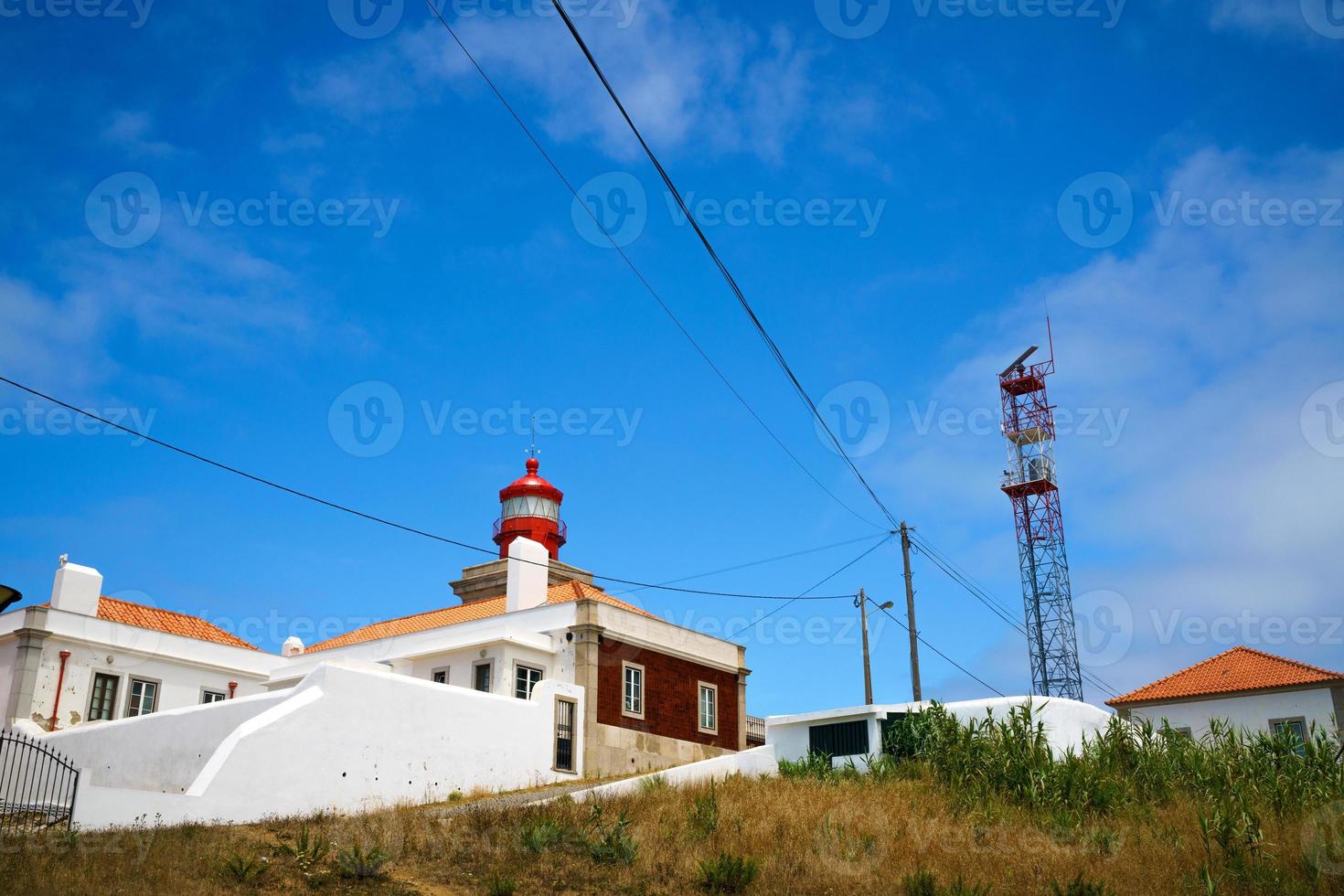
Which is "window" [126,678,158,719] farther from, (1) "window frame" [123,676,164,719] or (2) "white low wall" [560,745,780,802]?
(2) "white low wall" [560,745,780,802]

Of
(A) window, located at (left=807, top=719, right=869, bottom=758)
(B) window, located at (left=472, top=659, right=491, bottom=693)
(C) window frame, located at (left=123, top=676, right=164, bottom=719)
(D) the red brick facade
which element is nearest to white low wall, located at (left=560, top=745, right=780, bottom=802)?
(A) window, located at (left=807, top=719, right=869, bottom=758)

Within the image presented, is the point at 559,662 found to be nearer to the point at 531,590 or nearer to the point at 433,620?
the point at 531,590

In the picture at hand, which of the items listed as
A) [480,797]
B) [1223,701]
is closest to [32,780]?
[480,797]

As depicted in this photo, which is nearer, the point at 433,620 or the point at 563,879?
the point at 563,879

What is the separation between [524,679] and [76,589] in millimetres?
12424

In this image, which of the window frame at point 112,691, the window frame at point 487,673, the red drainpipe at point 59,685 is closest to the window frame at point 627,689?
the window frame at point 487,673

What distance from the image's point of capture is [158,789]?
72.1 feet

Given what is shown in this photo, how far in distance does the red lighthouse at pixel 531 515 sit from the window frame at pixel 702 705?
1190 cm

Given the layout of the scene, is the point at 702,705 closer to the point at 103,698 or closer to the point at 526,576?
the point at 526,576

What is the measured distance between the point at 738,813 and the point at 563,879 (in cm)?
492

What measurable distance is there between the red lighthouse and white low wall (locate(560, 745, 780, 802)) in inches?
603

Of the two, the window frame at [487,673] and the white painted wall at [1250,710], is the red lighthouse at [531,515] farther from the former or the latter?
the white painted wall at [1250,710]

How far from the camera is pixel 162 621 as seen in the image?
33281 mm

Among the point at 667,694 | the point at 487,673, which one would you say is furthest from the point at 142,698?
the point at 667,694
